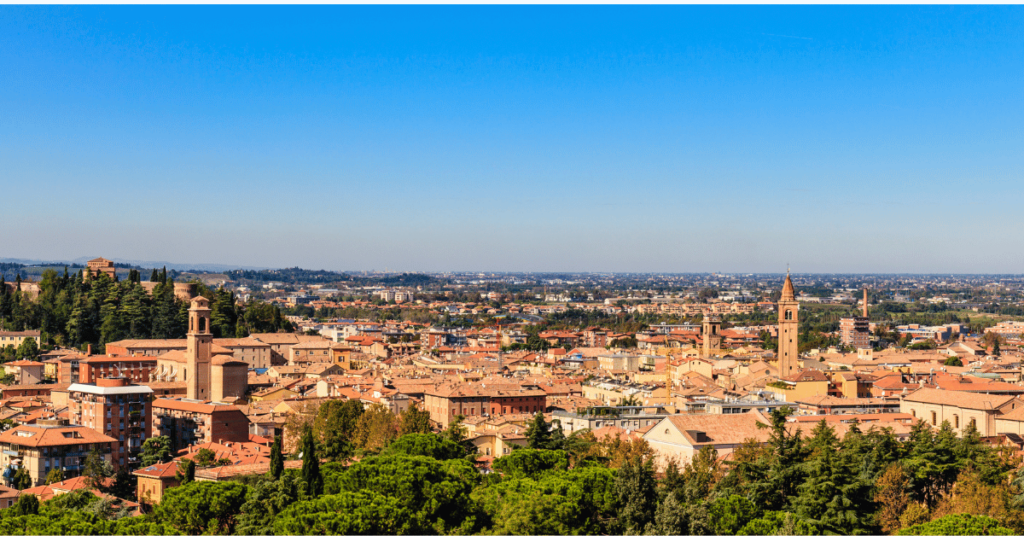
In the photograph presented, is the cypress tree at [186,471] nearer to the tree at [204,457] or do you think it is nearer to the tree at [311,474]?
the tree at [204,457]

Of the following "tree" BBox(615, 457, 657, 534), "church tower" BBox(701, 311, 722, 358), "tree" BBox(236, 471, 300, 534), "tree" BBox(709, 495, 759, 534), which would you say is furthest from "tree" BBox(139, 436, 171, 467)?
"church tower" BBox(701, 311, 722, 358)

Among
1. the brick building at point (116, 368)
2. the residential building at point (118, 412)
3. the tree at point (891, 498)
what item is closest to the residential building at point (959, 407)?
the tree at point (891, 498)

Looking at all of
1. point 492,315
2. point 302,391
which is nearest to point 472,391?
point 302,391

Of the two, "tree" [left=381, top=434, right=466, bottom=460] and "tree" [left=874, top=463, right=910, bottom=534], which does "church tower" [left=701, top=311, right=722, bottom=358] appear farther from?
"tree" [left=874, top=463, right=910, bottom=534]

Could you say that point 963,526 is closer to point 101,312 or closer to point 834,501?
point 834,501

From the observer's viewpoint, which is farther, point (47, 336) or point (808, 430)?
point (47, 336)

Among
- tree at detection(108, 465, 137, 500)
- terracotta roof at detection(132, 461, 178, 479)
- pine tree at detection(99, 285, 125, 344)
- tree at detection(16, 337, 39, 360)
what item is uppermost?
pine tree at detection(99, 285, 125, 344)

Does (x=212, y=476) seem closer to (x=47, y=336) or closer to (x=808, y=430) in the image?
(x=808, y=430)
